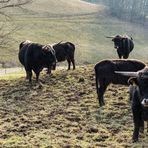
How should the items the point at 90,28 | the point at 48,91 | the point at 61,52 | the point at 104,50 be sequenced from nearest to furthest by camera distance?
1. the point at 48,91
2. the point at 61,52
3. the point at 104,50
4. the point at 90,28

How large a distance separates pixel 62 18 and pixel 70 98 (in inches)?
2378

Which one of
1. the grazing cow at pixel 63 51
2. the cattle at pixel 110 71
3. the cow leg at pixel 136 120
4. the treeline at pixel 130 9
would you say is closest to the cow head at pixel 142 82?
the cow leg at pixel 136 120

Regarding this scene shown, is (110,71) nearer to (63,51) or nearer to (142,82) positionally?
(142,82)

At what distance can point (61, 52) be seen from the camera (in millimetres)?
24500

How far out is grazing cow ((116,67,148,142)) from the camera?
9.55m

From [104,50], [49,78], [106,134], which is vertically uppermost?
[106,134]

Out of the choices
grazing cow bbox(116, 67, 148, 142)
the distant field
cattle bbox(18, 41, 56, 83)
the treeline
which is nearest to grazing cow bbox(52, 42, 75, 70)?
cattle bbox(18, 41, 56, 83)

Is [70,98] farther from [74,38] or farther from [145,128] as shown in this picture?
[74,38]

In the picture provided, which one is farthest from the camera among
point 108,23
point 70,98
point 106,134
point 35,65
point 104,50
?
point 108,23

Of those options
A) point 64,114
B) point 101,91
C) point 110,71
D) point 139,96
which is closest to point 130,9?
point 110,71

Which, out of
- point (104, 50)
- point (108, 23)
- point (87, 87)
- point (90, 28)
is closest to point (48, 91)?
point (87, 87)

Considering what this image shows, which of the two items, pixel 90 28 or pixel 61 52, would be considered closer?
pixel 61 52

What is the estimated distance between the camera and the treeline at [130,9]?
95.9m

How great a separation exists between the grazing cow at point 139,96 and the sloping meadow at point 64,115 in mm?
460
